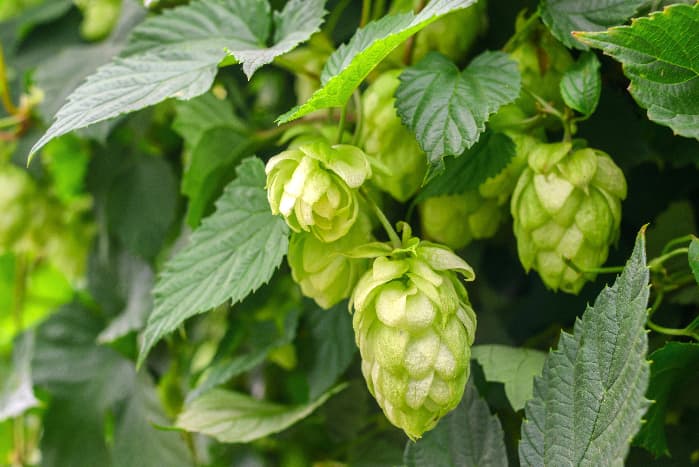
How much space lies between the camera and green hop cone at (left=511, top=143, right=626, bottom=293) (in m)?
0.50

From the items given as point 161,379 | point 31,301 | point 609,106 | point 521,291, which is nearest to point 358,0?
point 609,106

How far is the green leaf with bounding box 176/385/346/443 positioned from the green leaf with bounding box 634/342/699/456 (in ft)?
0.86

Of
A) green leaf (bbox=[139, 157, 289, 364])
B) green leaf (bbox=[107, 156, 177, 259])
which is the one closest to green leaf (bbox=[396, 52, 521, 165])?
green leaf (bbox=[139, 157, 289, 364])

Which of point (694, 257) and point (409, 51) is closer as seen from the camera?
point (694, 257)

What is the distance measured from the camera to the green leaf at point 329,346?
67 cm

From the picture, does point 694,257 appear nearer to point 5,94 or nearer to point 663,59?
point 663,59

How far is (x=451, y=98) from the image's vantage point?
51cm

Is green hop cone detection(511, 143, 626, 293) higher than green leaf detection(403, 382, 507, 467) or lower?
higher

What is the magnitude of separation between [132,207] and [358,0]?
0.38 meters

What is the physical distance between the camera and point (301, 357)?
28.1 inches

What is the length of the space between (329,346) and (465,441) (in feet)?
0.62

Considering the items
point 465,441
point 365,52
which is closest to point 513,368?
point 465,441

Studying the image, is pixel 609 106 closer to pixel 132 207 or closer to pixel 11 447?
pixel 132 207

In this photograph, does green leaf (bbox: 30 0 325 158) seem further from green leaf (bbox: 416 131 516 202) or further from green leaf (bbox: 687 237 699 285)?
green leaf (bbox: 687 237 699 285)
